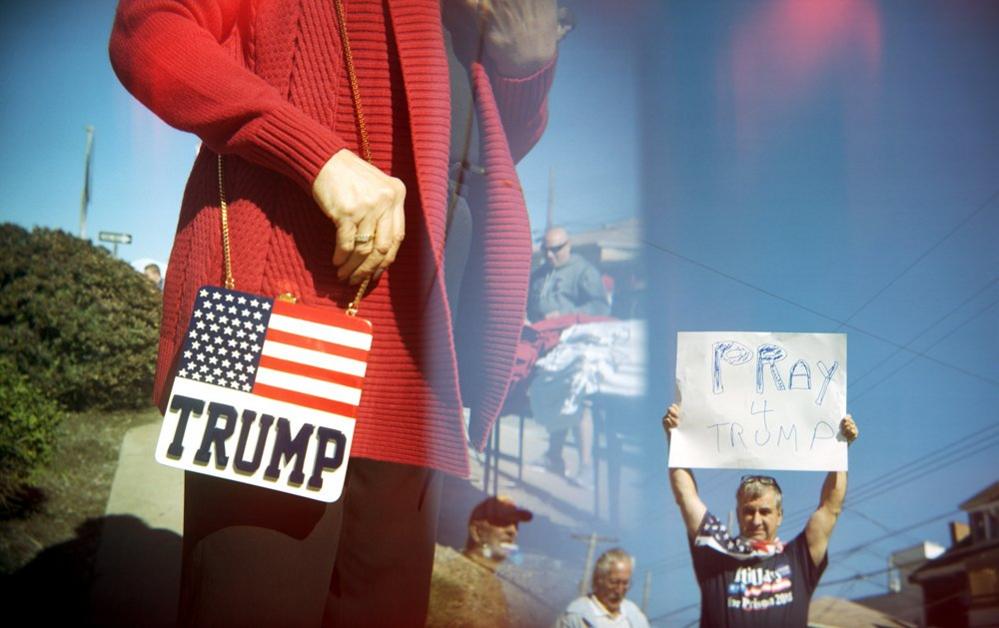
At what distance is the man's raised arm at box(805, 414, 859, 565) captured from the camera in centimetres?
151

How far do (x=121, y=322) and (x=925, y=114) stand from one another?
5.09 ft

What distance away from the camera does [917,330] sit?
156 centimetres

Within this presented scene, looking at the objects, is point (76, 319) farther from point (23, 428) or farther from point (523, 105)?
point (523, 105)

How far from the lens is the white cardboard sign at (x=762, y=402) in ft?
4.97

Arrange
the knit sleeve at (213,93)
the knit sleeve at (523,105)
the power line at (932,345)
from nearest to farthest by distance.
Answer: the knit sleeve at (213,93) → the knit sleeve at (523,105) → the power line at (932,345)

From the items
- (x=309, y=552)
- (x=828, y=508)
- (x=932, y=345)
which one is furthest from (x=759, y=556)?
(x=309, y=552)

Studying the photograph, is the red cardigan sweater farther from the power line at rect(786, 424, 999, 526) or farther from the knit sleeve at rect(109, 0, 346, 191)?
the power line at rect(786, 424, 999, 526)

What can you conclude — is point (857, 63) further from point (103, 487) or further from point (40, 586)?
point (40, 586)

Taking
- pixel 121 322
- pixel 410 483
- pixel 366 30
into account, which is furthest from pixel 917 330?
pixel 121 322


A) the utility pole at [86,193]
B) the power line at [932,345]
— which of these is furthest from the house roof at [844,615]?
the utility pole at [86,193]

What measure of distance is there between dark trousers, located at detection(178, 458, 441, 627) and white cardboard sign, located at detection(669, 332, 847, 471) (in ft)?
1.60

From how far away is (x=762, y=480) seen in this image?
152 centimetres

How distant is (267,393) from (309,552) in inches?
9.2

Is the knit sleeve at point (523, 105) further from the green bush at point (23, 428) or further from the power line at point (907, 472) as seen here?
the green bush at point (23, 428)
